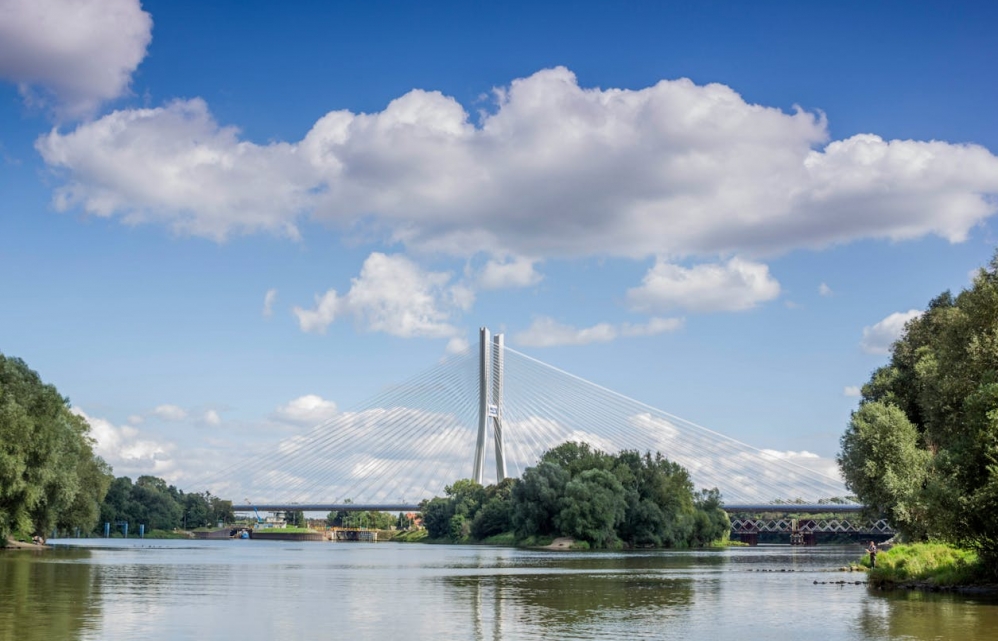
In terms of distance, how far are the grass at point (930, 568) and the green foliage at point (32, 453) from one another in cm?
4904

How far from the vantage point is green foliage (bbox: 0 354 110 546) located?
2431 inches

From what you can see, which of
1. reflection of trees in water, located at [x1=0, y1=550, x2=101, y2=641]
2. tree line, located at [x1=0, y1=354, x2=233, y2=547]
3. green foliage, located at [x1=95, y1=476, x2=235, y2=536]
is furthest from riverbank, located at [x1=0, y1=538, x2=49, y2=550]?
green foliage, located at [x1=95, y1=476, x2=235, y2=536]

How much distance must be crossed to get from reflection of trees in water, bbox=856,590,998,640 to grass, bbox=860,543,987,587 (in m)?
1.98

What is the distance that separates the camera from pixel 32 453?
210ft

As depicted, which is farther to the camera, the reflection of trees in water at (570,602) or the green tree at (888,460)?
the green tree at (888,460)

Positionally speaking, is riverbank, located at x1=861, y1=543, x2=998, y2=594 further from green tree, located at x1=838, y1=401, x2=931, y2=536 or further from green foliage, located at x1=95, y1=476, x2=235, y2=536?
green foliage, located at x1=95, y1=476, x2=235, y2=536

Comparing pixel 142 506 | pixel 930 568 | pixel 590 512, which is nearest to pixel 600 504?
pixel 590 512

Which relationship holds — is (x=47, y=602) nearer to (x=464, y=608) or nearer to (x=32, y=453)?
(x=464, y=608)

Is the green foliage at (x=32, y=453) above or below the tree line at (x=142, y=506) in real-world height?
above

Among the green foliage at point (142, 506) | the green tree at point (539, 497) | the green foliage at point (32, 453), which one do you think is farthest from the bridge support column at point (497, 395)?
the green foliage at point (142, 506)

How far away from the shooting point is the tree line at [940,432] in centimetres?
3234

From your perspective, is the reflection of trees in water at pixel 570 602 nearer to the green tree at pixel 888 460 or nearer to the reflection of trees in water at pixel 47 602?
the reflection of trees in water at pixel 47 602

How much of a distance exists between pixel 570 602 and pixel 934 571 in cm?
1512

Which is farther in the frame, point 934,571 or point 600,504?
point 600,504
